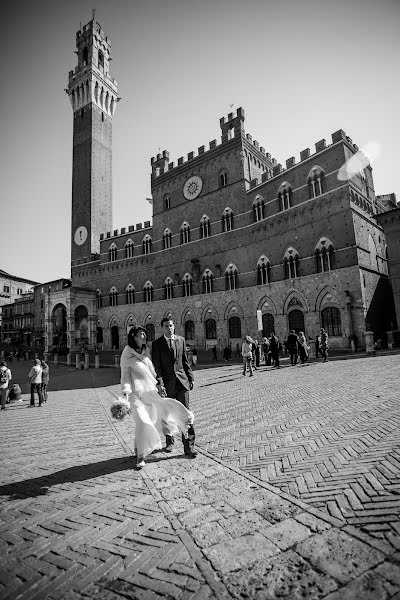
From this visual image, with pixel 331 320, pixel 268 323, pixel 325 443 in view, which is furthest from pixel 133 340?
pixel 268 323

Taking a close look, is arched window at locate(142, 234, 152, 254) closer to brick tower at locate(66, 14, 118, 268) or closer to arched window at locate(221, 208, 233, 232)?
brick tower at locate(66, 14, 118, 268)

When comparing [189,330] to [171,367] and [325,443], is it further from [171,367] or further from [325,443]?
[325,443]

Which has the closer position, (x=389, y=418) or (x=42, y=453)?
(x=42, y=453)

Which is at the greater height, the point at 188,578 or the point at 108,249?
the point at 108,249

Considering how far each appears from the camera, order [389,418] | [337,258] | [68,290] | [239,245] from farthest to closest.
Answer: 1. [68,290]
2. [239,245]
3. [337,258]
4. [389,418]

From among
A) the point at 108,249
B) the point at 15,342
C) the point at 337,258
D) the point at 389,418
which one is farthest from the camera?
the point at 15,342

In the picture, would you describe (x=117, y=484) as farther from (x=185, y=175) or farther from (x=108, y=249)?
(x=108, y=249)

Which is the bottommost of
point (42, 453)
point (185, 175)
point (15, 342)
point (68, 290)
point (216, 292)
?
point (42, 453)

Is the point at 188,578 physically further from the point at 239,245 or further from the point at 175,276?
the point at 175,276

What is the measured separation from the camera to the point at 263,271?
2584 cm

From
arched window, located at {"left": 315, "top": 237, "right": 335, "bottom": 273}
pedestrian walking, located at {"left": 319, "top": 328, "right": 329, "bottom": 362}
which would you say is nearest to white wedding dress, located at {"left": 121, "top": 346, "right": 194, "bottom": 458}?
pedestrian walking, located at {"left": 319, "top": 328, "right": 329, "bottom": 362}

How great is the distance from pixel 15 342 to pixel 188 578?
156 feet

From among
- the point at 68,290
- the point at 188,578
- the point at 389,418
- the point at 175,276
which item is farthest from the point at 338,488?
the point at 68,290

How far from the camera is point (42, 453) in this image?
4.77m
